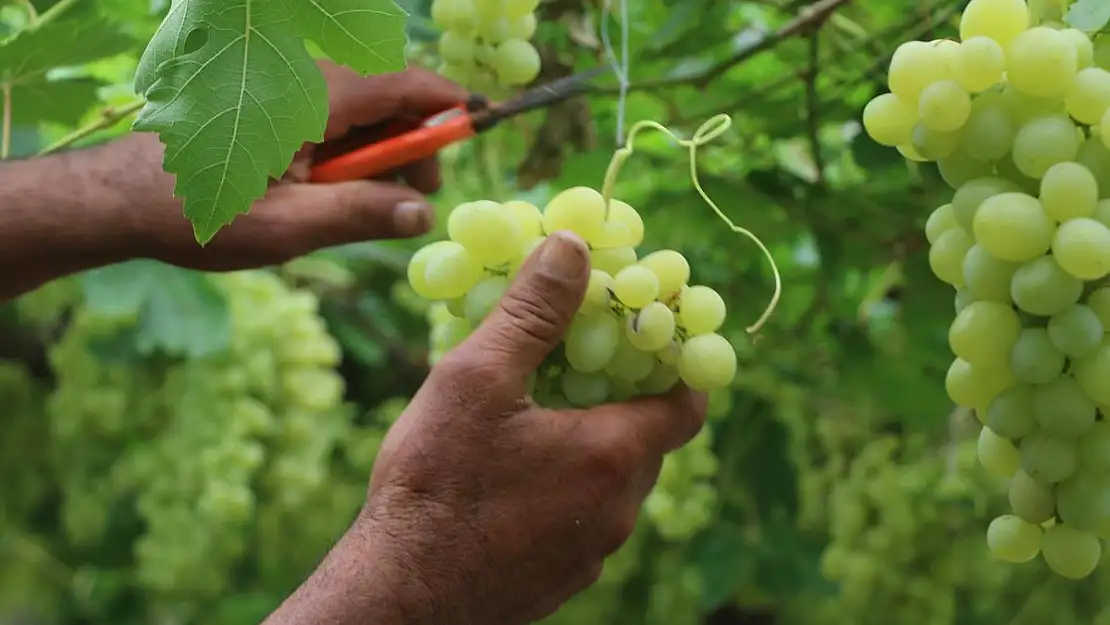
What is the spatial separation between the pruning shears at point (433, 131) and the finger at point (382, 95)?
11mm

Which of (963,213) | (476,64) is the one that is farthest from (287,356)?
(963,213)

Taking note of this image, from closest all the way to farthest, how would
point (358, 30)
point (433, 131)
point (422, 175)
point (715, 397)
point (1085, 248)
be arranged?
point (1085, 248), point (358, 30), point (433, 131), point (422, 175), point (715, 397)

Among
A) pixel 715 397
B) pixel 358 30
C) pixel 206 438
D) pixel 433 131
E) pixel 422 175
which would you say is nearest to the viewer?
pixel 358 30

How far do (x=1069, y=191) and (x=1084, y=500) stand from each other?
0.12 meters

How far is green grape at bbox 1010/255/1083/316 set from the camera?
383 millimetres

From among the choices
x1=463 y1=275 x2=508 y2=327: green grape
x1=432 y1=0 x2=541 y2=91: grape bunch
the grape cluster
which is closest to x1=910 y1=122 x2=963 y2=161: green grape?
x1=463 y1=275 x2=508 y2=327: green grape

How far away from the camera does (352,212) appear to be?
0.68m

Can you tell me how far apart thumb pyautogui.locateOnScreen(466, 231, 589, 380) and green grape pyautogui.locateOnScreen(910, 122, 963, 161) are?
0.51 feet

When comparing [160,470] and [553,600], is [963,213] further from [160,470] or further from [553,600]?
[160,470]

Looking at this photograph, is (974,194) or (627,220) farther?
(627,220)

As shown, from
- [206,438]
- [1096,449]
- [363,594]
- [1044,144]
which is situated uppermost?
[1044,144]

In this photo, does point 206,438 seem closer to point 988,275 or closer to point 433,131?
point 433,131

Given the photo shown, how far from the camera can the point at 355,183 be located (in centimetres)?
69

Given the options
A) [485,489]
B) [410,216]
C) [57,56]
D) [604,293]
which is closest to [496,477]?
[485,489]
